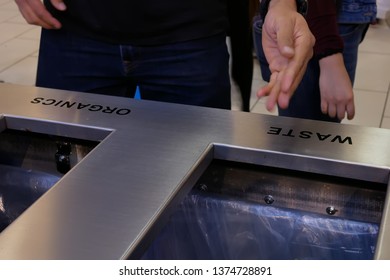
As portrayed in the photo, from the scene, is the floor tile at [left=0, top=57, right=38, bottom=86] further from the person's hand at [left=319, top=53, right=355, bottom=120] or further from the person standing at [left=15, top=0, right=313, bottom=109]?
the person's hand at [left=319, top=53, right=355, bottom=120]

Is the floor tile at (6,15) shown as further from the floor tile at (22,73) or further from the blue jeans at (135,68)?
the blue jeans at (135,68)

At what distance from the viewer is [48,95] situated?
74cm

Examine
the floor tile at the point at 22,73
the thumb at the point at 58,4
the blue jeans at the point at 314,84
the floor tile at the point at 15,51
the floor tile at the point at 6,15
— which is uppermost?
the thumb at the point at 58,4

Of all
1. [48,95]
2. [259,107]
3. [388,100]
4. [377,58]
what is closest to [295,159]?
[48,95]

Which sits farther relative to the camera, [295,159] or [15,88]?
[15,88]

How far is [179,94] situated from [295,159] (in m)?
0.35

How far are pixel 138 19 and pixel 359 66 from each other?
192cm

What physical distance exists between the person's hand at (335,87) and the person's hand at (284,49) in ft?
0.58

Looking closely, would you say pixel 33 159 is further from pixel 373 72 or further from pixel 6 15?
pixel 6 15

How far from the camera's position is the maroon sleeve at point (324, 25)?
0.87m

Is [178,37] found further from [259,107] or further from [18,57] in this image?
[18,57]

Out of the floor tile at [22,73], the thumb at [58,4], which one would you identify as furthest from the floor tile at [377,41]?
the thumb at [58,4]

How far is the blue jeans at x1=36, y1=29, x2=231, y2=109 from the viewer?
872 mm
